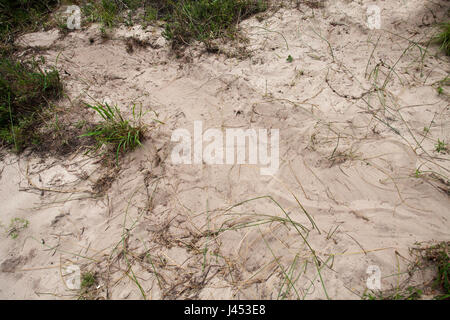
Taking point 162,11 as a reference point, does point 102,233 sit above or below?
below

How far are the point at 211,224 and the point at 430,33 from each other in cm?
317

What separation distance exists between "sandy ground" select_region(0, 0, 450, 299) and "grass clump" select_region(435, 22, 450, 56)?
0.08 meters

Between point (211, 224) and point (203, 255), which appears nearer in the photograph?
point (203, 255)

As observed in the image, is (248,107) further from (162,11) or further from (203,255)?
(162,11)

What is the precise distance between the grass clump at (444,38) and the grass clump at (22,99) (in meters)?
4.36

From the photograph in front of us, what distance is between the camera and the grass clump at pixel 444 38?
2732mm

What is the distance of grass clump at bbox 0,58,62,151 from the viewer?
285cm

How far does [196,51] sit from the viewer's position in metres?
3.39

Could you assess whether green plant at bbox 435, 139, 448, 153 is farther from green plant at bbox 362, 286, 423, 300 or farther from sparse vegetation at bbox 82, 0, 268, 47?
sparse vegetation at bbox 82, 0, 268, 47

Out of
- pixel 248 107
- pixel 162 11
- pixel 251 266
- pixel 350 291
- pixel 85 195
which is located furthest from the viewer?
pixel 162 11

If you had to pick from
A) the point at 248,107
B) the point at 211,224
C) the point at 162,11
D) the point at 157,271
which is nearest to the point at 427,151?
the point at 248,107

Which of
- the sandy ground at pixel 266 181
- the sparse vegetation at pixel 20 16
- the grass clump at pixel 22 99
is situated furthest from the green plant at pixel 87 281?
the sparse vegetation at pixel 20 16

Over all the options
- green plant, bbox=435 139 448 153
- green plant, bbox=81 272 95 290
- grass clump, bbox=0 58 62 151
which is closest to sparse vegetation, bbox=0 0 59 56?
grass clump, bbox=0 58 62 151

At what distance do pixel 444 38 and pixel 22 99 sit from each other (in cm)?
467
